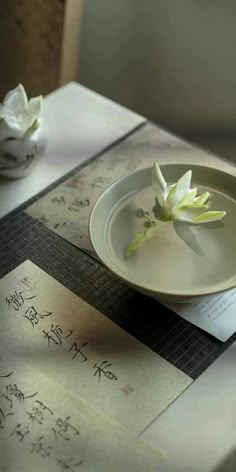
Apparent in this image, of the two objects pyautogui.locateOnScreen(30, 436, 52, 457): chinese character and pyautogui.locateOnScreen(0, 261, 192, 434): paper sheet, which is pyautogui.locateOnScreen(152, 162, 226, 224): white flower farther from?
pyautogui.locateOnScreen(30, 436, 52, 457): chinese character

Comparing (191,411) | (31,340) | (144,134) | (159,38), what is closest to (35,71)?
(159,38)

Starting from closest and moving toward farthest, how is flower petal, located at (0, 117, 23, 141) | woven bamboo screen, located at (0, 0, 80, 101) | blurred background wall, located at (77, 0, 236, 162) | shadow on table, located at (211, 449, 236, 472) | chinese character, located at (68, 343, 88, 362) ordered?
shadow on table, located at (211, 449, 236, 472) < chinese character, located at (68, 343, 88, 362) < flower petal, located at (0, 117, 23, 141) < woven bamboo screen, located at (0, 0, 80, 101) < blurred background wall, located at (77, 0, 236, 162)

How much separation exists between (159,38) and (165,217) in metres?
0.98

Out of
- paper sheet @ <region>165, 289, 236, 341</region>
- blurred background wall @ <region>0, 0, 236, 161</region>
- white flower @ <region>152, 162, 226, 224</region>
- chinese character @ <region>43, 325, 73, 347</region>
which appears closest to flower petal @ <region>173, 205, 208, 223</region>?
white flower @ <region>152, 162, 226, 224</region>

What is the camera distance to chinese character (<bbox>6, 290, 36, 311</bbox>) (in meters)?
0.87

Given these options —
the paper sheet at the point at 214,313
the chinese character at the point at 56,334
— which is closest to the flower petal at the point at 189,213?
the paper sheet at the point at 214,313

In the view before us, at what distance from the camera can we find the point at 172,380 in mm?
792

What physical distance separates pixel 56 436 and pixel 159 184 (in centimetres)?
37

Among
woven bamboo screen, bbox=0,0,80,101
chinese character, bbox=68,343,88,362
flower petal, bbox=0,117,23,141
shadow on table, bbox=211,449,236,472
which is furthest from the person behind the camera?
woven bamboo screen, bbox=0,0,80,101

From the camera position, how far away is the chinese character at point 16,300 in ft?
2.86

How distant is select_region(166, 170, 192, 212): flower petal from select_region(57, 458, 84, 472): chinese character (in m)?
0.36

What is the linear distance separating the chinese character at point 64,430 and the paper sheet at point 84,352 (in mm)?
38

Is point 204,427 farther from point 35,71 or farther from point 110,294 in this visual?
point 35,71

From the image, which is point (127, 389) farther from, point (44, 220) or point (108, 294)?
point (44, 220)
